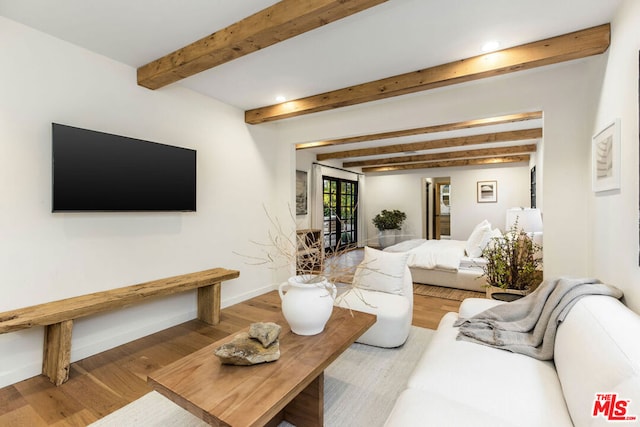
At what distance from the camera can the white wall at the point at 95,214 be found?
7.05 ft

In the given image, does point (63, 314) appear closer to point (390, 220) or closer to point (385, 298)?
point (385, 298)

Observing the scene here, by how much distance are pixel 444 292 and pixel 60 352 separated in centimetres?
428

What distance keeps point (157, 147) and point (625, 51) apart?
11.9 feet

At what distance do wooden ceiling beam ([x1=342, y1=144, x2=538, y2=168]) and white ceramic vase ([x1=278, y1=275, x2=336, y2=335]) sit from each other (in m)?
5.85

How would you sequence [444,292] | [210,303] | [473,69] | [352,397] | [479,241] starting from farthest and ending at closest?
[479,241] < [444,292] < [210,303] < [473,69] < [352,397]

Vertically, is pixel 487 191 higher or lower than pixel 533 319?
higher

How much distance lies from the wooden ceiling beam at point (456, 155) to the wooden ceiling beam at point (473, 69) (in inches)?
162

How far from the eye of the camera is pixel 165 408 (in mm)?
1842

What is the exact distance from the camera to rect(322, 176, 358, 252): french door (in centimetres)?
730

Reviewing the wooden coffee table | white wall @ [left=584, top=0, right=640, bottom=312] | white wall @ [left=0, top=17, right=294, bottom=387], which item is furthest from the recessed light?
white wall @ [left=0, top=17, right=294, bottom=387]

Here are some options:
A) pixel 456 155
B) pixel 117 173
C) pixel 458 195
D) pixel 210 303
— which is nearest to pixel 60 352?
pixel 210 303

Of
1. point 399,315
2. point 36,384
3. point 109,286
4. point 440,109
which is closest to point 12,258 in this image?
point 109,286

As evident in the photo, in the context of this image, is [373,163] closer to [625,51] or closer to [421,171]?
[421,171]

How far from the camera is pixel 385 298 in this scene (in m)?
2.79
